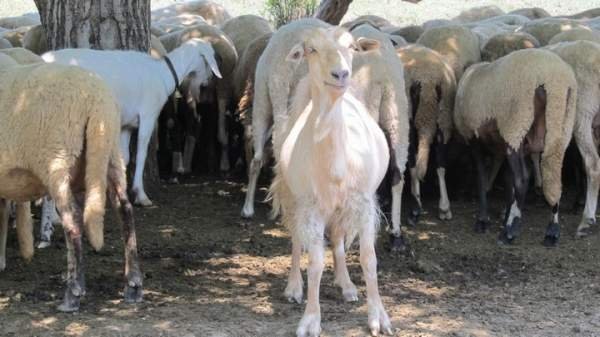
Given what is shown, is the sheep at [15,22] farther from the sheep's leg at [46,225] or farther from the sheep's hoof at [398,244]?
the sheep's hoof at [398,244]

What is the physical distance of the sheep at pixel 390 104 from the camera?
26.3ft

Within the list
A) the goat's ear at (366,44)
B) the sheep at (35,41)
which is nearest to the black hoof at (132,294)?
the goat's ear at (366,44)

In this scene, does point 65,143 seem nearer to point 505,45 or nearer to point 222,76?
point 222,76

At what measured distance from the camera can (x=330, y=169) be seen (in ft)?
18.4

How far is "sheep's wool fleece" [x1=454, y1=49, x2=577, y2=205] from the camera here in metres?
8.21

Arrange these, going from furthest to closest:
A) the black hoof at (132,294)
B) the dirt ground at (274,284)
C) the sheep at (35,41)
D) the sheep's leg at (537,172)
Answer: the sheep at (35,41)
the sheep's leg at (537,172)
the black hoof at (132,294)
the dirt ground at (274,284)

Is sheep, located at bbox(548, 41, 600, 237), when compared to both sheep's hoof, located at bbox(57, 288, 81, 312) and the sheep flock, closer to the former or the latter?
the sheep flock

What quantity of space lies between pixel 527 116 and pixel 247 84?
3346 mm

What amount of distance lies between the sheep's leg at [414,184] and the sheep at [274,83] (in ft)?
4.87

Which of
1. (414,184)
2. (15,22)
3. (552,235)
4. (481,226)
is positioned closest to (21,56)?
(414,184)

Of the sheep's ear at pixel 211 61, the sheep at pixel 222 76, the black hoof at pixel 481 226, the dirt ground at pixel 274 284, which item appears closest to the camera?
the dirt ground at pixel 274 284

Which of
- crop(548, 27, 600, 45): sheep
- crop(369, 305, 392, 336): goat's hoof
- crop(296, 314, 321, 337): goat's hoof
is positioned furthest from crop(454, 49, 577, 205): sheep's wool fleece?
crop(296, 314, 321, 337): goat's hoof

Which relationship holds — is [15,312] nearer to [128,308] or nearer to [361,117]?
[128,308]

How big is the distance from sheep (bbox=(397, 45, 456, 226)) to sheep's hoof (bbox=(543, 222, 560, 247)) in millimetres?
1218
